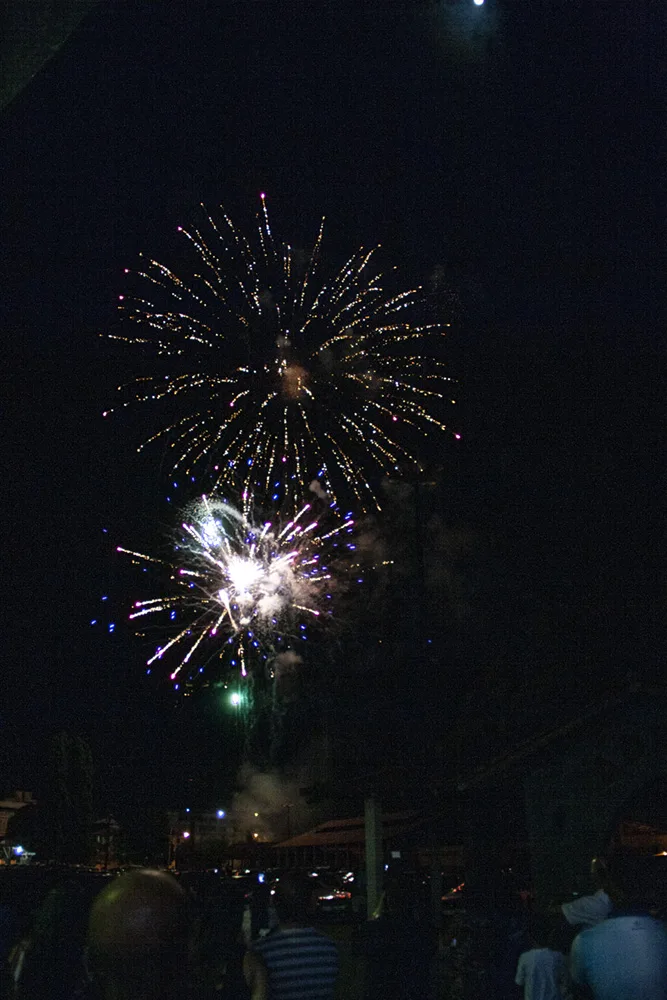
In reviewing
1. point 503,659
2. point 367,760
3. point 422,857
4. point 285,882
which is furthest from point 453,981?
point 422,857

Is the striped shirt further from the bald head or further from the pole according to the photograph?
the pole

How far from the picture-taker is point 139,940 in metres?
2.68

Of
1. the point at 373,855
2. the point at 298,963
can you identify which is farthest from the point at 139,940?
the point at 373,855

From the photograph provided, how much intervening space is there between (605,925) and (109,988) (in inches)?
88.1

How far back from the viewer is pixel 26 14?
12.0ft

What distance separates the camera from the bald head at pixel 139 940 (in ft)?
8.66

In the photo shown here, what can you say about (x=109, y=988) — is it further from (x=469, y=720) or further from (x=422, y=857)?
A: (x=422, y=857)

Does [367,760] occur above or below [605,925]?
above

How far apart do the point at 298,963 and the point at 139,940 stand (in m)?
1.92

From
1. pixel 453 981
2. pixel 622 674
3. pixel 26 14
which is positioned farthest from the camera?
pixel 622 674

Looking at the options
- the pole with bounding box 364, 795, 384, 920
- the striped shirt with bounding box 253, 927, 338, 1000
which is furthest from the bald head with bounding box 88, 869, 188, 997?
the pole with bounding box 364, 795, 384, 920

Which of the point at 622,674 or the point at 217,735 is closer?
the point at 622,674

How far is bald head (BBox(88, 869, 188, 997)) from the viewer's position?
2.64 metres

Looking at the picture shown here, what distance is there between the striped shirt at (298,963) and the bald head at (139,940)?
1.78m
